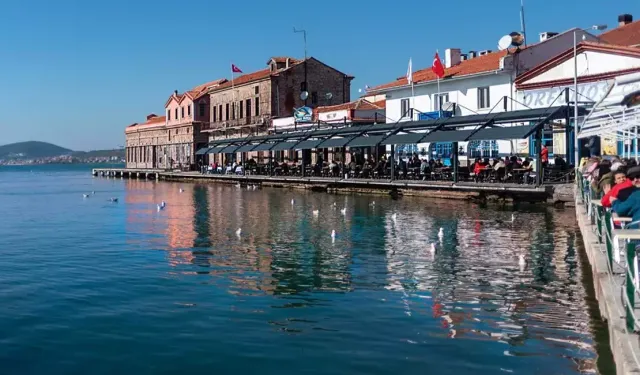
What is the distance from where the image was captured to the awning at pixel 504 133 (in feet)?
99.2

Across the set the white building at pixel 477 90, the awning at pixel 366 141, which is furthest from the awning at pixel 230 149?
the awning at pixel 366 141

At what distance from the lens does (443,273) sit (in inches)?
593

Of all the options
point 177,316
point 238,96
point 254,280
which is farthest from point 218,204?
point 238,96

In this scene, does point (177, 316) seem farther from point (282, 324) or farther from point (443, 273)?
point (443, 273)

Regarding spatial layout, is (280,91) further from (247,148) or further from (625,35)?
(625,35)

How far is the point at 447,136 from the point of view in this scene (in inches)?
1384

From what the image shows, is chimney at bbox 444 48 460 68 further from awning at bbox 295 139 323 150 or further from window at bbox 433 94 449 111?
awning at bbox 295 139 323 150

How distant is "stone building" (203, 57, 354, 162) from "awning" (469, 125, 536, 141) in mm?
32627

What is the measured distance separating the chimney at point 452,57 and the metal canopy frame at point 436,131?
1186 cm

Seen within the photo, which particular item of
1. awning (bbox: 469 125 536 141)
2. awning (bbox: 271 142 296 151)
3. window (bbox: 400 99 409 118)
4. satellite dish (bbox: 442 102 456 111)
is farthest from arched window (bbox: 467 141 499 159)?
awning (bbox: 271 142 296 151)

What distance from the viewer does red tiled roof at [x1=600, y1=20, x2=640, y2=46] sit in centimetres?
4108

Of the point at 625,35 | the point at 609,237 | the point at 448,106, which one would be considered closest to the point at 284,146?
the point at 448,106

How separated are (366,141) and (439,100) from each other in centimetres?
738

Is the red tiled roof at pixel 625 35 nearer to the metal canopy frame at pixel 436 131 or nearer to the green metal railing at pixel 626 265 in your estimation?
the metal canopy frame at pixel 436 131
